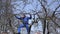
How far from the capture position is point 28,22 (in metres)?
7.56

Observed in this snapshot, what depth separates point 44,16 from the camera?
717cm

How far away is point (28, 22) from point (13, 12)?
1.69ft

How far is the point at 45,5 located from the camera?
737 centimetres

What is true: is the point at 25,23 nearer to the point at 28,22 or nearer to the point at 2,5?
the point at 28,22

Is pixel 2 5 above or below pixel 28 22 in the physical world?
above

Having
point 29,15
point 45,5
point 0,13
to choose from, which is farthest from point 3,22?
point 45,5

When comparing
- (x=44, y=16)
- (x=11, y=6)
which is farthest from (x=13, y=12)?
(x=44, y=16)

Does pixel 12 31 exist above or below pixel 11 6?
below

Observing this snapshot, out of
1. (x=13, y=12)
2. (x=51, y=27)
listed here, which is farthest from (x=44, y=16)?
(x=13, y=12)

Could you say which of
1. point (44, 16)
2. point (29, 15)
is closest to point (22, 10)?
point (29, 15)

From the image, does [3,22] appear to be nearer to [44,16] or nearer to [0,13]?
[0,13]

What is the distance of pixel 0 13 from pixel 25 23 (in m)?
0.76

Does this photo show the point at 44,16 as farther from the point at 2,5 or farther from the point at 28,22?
the point at 2,5

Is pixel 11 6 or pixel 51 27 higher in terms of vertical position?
pixel 11 6
